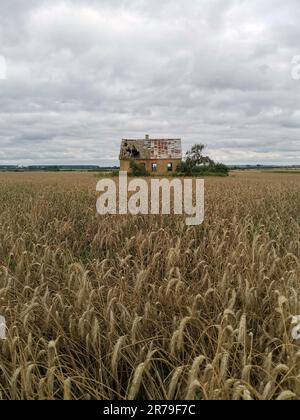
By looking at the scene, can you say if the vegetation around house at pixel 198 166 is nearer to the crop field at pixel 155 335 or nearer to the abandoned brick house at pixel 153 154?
the abandoned brick house at pixel 153 154

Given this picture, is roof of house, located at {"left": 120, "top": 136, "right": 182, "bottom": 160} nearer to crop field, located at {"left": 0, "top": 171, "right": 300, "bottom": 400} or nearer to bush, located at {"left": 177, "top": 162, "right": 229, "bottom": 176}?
bush, located at {"left": 177, "top": 162, "right": 229, "bottom": 176}

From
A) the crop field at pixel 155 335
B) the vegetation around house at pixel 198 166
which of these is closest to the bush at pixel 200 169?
the vegetation around house at pixel 198 166

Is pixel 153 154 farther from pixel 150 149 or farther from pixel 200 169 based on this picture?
pixel 200 169

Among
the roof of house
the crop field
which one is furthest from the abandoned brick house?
the crop field

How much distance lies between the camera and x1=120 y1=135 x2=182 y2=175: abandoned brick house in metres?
50.5

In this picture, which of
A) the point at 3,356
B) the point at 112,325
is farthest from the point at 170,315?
the point at 3,356

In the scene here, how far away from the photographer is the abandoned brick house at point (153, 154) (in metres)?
50.5

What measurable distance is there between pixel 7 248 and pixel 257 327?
390cm

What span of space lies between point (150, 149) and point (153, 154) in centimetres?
134
